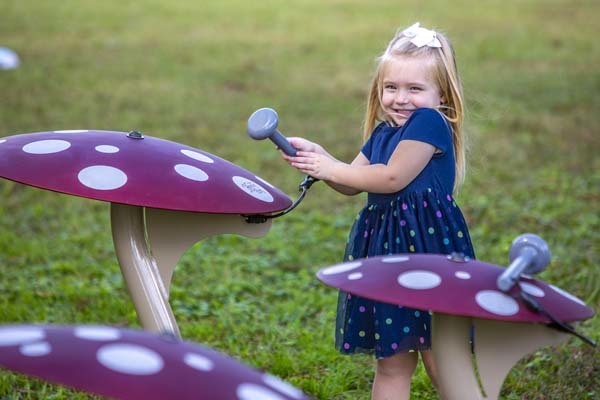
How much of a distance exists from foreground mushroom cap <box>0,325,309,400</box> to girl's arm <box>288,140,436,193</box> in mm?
1011

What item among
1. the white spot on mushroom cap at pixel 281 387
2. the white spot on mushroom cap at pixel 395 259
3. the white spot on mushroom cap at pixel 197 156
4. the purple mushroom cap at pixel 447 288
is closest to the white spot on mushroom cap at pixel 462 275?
the purple mushroom cap at pixel 447 288

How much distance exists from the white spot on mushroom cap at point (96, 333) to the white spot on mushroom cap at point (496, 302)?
2.42ft

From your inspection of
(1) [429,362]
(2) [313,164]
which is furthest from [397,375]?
(2) [313,164]

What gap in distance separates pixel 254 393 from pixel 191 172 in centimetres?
94

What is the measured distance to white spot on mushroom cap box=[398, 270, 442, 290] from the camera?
6.30 feet

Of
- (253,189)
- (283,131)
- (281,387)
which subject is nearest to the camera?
(281,387)

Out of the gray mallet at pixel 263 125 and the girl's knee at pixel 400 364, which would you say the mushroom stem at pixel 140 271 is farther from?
the girl's knee at pixel 400 364

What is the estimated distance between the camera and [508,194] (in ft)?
20.1

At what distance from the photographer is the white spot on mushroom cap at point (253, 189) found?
247 centimetres

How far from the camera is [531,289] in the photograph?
78.1 inches

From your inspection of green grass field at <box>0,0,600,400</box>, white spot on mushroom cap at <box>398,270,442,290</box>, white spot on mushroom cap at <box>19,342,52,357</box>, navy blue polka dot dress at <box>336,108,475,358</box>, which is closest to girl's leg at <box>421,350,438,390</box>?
navy blue polka dot dress at <box>336,108,475,358</box>

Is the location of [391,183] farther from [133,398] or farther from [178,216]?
[133,398]

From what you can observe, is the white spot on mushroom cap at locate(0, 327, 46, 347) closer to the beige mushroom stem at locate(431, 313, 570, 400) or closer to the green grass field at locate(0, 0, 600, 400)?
the beige mushroom stem at locate(431, 313, 570, 400)

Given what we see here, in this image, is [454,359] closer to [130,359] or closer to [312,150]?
[312,150]
